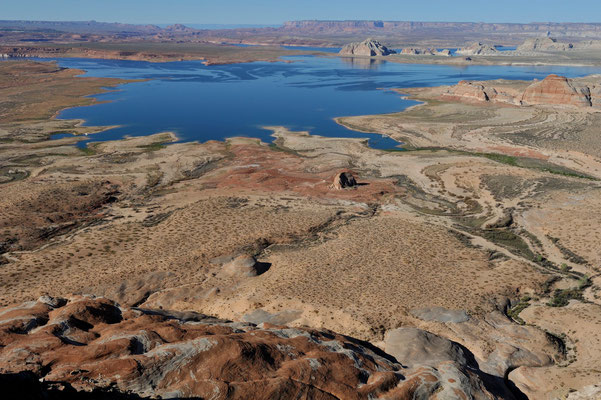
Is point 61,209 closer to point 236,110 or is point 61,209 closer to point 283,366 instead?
point 283,366

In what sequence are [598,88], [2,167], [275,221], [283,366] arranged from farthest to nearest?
[598,88], [2,167], [275,221], [283,366]

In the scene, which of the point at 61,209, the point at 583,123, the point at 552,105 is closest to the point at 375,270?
the point at 61,209

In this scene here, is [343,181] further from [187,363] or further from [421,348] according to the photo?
[187,363]

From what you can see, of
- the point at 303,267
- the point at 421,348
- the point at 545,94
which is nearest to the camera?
the point at 421,348

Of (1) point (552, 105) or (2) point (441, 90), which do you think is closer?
(1) point (552, 105)

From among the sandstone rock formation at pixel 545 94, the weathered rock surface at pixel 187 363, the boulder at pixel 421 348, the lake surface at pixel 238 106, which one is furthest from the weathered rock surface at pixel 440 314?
the sandstone rock formation at pixel 545 94

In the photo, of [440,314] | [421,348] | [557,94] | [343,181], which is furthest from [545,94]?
[421,348]
